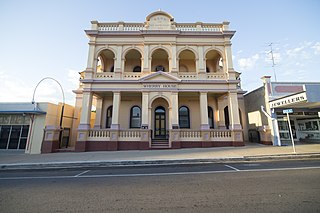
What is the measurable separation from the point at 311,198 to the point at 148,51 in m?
14.2

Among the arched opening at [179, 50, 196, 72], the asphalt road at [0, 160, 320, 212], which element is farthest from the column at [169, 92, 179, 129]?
the asphalt road at [0, 160, 320, 212]

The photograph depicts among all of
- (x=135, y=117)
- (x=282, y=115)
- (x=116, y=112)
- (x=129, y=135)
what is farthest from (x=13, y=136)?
(x=282, y=115)

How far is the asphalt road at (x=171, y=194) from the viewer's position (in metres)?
3.16

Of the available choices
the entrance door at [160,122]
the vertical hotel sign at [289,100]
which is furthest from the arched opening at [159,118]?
the vertical hotel sign at [289,100]

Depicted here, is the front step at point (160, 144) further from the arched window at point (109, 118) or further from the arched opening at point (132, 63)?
the arched opening at point (132, 63)

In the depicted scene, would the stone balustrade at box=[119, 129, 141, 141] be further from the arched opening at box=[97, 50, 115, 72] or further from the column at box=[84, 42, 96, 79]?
the arched opening at box=[97, 50, 115, 72]

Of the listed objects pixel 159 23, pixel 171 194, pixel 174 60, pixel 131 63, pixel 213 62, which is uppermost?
pixel 159 23

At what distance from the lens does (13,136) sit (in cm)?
1266

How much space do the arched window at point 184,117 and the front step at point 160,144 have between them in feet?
9.60

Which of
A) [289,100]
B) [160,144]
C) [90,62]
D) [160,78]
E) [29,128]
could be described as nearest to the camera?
[289,100]

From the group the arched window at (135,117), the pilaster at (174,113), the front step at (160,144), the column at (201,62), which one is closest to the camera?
the front step at (160,144)

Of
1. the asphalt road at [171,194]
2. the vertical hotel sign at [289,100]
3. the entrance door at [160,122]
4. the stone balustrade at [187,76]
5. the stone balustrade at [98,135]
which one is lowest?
the asphalt road at [171,194]

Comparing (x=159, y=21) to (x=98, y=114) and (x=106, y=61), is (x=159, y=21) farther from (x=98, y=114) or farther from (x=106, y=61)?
(x=98, y=114)

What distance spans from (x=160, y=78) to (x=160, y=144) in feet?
19.7
